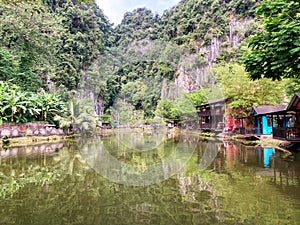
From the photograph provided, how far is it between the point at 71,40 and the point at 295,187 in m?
39.1

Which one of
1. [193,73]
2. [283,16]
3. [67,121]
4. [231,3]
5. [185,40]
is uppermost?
[231,3]

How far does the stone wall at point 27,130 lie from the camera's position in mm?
16281

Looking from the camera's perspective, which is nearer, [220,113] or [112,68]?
[112,68]

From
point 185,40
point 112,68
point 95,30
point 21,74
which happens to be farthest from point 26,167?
point 185,40

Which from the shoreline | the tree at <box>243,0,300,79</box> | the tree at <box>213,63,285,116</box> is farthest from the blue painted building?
the shoreline

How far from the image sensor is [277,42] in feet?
16.9

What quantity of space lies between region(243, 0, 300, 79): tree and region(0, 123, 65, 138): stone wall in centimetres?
1622

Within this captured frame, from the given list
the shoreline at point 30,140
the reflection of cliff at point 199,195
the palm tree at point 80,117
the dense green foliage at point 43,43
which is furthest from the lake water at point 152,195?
the palm tree at point 80,117

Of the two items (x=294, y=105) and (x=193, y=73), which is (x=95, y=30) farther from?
(x=294, y=105)

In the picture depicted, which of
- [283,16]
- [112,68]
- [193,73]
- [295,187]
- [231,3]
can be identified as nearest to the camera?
[295,187]

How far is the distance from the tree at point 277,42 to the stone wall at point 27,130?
16.2 m

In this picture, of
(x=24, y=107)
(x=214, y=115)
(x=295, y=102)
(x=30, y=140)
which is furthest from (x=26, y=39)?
(x=295, y=102)

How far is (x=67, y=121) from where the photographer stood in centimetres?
2084

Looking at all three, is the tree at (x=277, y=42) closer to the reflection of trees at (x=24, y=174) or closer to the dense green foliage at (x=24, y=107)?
the reflection of trees at (x=24, y=174)
